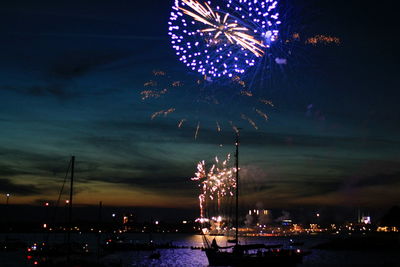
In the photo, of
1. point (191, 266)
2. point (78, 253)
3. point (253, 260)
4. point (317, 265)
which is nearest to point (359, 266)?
point (317, 265)

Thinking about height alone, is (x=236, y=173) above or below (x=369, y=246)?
above

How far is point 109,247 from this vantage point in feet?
425

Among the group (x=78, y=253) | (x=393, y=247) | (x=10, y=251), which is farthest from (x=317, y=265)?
(x=393, y=247)

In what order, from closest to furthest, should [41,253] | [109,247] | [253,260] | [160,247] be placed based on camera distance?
[253,260] < [41,253] < [109,247] < [160,247]

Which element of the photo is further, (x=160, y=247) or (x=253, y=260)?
(x=160, y=247)

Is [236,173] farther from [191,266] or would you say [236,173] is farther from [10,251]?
[10,251]

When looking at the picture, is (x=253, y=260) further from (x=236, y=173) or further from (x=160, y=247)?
(x=160, y=247)

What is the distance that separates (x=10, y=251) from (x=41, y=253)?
27.7 meters

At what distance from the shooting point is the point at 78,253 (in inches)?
3851

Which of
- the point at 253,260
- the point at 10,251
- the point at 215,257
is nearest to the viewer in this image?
the point at 253,260

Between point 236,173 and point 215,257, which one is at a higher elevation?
point 236,173

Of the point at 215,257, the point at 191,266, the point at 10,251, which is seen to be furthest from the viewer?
the point at 10,251

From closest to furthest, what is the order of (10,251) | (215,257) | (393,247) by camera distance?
(215,257)
(10,251)
(393,247)

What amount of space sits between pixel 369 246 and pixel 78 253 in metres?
96.2
